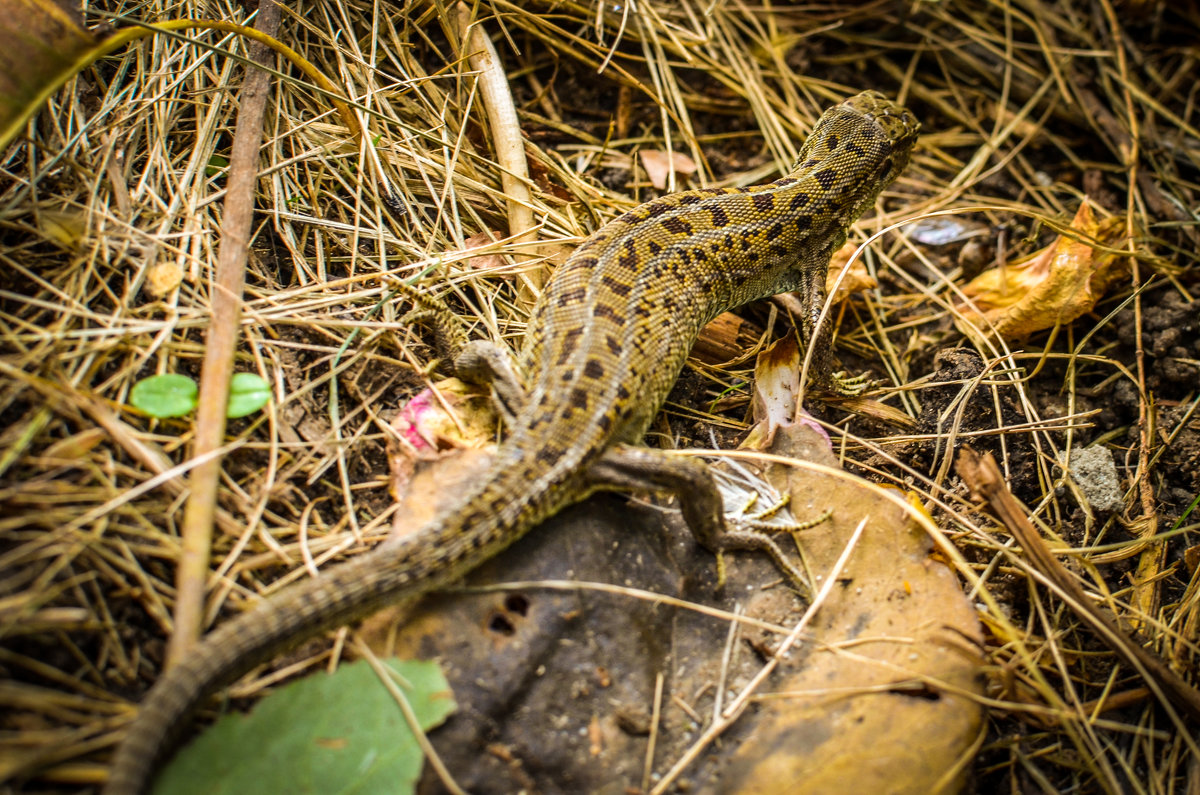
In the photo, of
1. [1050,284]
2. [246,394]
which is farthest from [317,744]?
[1050,284]

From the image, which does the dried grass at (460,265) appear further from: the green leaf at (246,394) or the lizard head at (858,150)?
the lizard head at (858,150)

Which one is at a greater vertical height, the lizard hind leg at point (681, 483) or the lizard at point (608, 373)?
the lizard at point (608, 373)

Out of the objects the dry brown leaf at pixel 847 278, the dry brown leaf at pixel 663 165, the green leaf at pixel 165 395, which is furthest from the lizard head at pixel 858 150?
the green leaf at pixel 165 395

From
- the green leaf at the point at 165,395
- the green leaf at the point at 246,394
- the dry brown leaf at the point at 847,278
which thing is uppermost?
the green leaf at the point at 165,395

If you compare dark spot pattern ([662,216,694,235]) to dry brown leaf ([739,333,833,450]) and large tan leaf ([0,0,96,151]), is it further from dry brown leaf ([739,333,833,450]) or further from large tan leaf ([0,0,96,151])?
large tan leaf ([0,0,96,151])

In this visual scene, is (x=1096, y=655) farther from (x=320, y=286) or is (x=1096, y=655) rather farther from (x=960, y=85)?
(x=960, y=85)

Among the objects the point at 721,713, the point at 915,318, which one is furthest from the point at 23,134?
the point at 915,318
